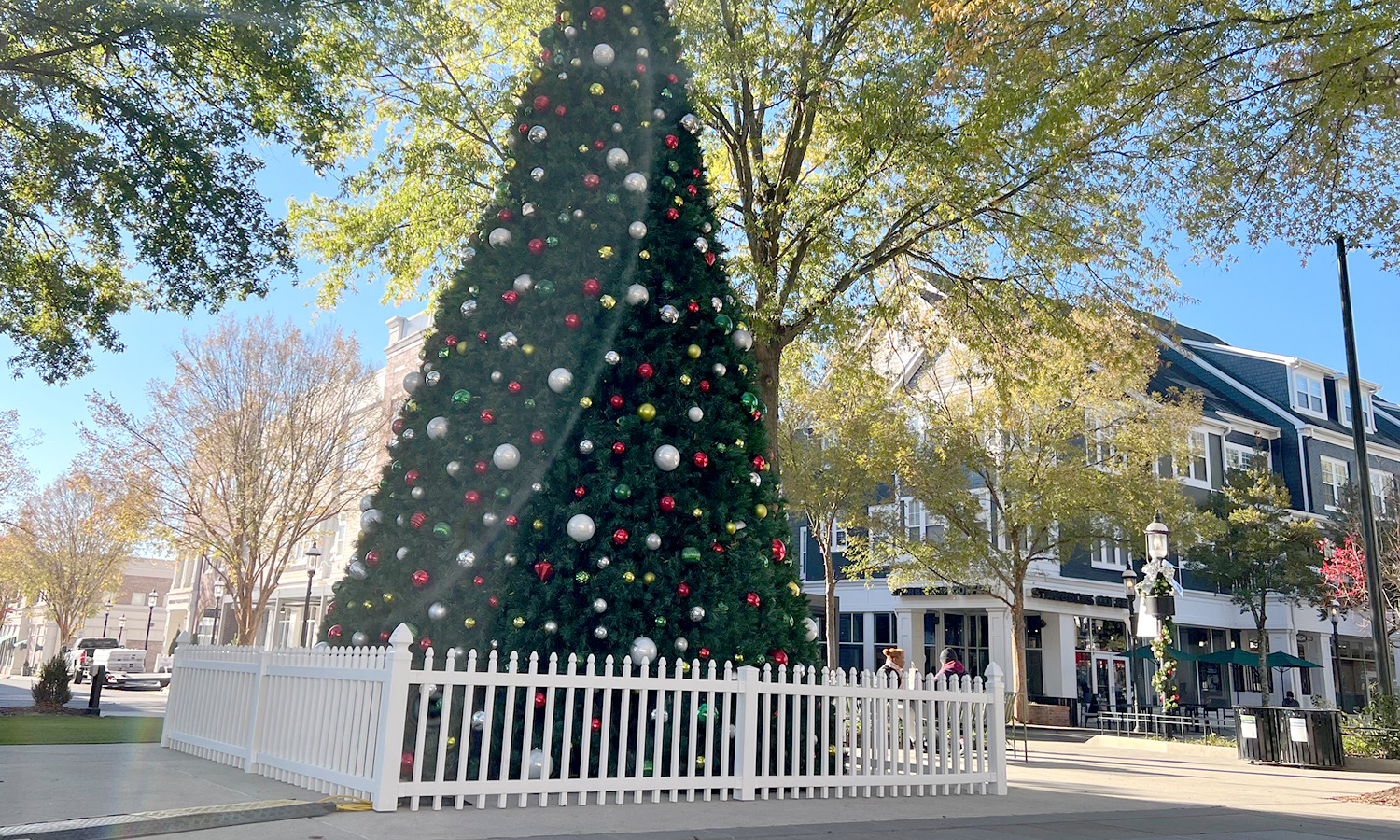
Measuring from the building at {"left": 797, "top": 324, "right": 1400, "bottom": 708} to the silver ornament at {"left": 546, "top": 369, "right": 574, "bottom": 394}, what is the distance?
71.9 ft

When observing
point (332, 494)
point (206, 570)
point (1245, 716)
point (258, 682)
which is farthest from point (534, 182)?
point (206, 570)

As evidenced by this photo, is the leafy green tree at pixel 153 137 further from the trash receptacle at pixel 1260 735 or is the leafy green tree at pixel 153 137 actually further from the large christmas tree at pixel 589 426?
the trash receptacle at pixel 1260 735

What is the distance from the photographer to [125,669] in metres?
36.6

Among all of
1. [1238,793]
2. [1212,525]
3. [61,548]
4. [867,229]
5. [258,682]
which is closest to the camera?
[258,682]

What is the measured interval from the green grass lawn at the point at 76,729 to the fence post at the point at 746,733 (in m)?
7.56

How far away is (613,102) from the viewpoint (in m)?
8.88

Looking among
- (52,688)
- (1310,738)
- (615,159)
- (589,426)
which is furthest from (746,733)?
(52,688)

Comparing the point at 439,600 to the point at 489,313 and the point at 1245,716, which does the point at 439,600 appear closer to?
the point at 489,313

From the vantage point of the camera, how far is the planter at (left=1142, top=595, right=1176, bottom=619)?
19156 millimetres

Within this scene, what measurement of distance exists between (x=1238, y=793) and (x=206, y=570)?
43.8 metres

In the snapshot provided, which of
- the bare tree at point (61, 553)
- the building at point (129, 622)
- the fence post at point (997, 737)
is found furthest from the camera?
the building at point (129, 622)

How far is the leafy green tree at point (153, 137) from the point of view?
10.2 metres

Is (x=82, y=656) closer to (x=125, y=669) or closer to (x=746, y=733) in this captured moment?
(x=125, y=669)

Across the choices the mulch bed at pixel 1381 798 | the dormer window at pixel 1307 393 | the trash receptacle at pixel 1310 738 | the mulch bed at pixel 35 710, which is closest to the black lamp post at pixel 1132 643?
the dormer window at pixel 1307 393
